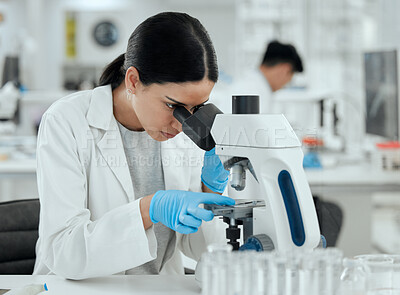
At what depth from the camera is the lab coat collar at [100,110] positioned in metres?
1.35

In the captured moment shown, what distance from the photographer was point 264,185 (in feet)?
3.16

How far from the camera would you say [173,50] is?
1181 mm

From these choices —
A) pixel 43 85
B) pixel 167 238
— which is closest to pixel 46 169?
pixel 167 238

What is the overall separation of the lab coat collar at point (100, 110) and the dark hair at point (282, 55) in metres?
2.36

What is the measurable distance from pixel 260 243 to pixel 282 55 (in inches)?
110

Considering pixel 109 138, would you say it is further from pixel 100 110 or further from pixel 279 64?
pixel 279 64

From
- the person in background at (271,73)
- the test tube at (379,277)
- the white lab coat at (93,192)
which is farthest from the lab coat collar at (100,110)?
the person in background at (271,73)

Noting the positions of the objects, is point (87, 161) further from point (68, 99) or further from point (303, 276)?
point (303, 276)

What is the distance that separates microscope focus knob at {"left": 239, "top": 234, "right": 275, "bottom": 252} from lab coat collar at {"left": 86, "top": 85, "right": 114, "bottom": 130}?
1.79 ft

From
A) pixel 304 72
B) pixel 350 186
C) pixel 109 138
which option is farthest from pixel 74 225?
pixel 304 72

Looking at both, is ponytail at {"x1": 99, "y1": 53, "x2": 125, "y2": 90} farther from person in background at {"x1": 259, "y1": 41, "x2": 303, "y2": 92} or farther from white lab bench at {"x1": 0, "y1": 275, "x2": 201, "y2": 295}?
person in background at {"x1": 259, "y1": 41, "x2": 303, "y2": 92}

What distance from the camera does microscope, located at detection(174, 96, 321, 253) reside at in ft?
3.10

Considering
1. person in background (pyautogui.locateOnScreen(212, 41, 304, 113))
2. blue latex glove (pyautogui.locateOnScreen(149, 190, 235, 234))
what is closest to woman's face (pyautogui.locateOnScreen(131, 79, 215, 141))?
blue latex glove (pyautogui.locateOnScreen(149, 190, 235, 234))

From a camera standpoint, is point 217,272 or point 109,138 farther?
point 109,138
